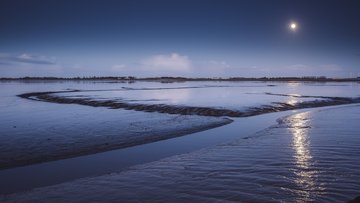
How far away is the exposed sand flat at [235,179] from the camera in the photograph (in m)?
6.85

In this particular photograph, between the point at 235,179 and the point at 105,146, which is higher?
the point at 235,179

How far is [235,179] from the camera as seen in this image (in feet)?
→ 26.2

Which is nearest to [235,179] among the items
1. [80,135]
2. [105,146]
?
[105,146]

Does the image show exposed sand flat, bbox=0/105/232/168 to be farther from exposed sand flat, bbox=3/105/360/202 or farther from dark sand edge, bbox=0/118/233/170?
exposed sand flat, bbox=3/105/360/202

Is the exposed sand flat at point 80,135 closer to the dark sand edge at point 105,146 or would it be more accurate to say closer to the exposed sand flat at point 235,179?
the dark sand edge at point 105,146

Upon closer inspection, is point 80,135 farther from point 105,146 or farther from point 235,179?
point 235,179

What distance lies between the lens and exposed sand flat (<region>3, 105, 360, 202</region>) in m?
6.85

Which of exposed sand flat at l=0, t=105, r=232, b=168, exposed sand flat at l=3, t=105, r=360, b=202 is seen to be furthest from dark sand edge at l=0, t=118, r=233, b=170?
exposed sand flat at l=3, t=105, r=360, b=202

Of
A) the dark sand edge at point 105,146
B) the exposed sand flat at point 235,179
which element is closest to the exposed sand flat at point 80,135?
the dark sand edge at point 105,146

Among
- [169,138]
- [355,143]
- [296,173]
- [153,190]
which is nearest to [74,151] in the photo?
[169,138]

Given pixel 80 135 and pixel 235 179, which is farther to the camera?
pixel 80 135

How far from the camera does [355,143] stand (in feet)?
40.4

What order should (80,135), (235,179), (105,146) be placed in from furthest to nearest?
1. (80,135)
2. (105,146)
3. (235,179)

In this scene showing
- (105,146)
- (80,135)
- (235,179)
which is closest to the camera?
(235,179)
